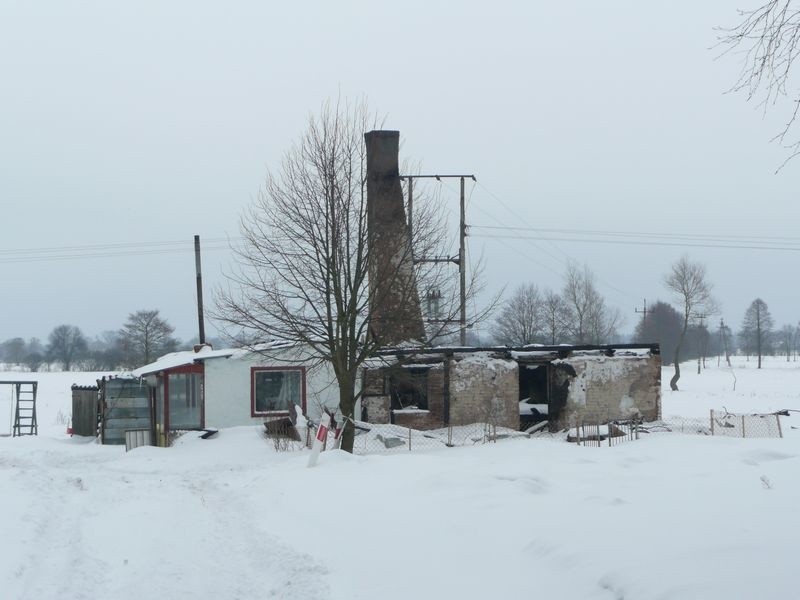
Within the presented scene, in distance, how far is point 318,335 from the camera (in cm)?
1848

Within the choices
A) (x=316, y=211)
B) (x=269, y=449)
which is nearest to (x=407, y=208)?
(x=316, y=211)

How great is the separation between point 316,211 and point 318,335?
282cm

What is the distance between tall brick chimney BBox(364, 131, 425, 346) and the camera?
58.0ft

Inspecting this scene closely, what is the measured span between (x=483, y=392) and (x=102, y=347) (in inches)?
5386

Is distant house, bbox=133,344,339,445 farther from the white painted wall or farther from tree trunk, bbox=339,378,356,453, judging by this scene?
tree trunk, bbox=339,378,356,453

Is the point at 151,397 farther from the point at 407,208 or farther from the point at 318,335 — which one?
the point at 407,208

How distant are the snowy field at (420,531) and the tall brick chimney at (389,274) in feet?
13.0

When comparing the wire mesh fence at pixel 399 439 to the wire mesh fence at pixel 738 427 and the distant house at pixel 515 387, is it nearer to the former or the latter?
the distant house at pixel 515 387

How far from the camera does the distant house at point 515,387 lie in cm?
2458

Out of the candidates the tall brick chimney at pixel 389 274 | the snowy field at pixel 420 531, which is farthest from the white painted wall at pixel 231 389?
the snowy field at pixel 420 531

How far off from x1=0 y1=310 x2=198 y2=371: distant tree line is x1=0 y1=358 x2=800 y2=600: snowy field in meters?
53.5

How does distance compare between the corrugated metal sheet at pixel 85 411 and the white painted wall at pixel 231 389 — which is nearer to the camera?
the white painted wall at pixel 231 389

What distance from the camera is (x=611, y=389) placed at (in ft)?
83.7

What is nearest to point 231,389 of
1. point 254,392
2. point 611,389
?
point 254,392
